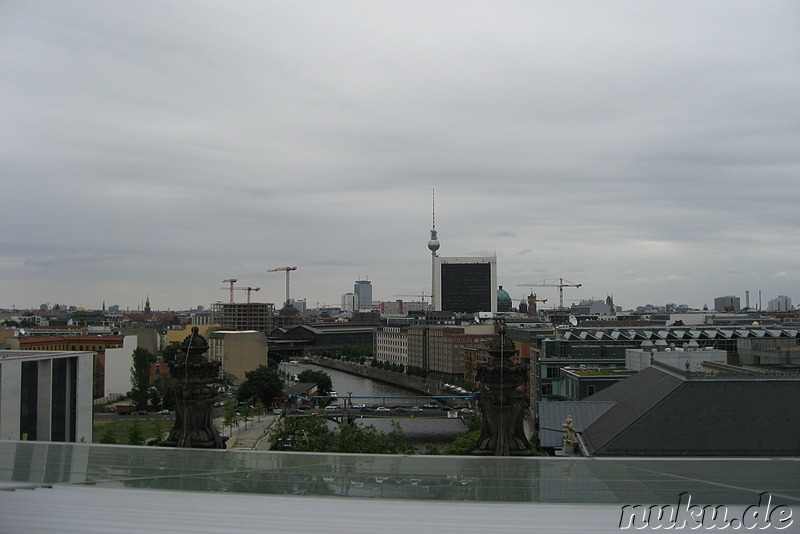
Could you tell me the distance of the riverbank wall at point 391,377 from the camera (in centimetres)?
7825

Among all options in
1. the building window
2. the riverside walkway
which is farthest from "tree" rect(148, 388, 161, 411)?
the building window

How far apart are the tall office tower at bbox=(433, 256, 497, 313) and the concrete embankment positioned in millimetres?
60100

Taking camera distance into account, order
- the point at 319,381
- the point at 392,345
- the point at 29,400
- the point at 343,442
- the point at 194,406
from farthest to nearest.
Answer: the point at 392,345
the point at 319,381
the point at 29,400
the point at 343,442
the point at 194,406

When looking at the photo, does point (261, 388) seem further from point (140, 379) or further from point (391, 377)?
point (391, 377)

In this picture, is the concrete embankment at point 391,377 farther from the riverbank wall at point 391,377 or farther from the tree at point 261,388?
the tree at point 261,388

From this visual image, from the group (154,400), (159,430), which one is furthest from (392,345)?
(159,430)

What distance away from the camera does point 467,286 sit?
170250 millimetres

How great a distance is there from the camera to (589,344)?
143 feet

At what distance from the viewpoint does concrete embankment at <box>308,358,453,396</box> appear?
3088 inches

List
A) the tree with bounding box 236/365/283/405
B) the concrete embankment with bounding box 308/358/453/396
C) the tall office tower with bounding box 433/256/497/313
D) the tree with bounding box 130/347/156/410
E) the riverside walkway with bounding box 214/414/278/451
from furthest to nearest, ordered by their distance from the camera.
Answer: the tall office tower with bounding box 433/256/497/313 → the concrete embankment with bounding box 308/358/453/396 → the tree with bounding box 236/365/283/405 → the tree with bounding box 130/347/156/410 → the riverside walkway with bounding box 214/414/278/451

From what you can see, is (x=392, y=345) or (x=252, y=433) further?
(x=392, y=345)

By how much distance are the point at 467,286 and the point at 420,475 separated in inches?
6507

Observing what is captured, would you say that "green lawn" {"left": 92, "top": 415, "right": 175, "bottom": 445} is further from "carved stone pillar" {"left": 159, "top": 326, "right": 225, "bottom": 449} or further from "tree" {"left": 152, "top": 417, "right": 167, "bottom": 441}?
"carved stone pillar" {"left": 159, "top": 326, "right": 225, "bottom": 449}

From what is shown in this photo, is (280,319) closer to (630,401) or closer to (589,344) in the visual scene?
(589,344)
